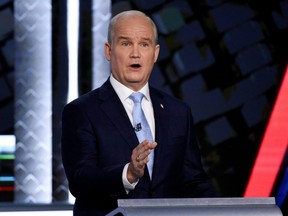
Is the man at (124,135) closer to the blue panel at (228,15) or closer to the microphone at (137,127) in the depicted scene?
the microphone at (137,127)

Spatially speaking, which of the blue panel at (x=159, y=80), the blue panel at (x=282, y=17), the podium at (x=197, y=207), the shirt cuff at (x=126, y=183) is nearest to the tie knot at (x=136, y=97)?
the shirt cuff at (x=126, y=183)

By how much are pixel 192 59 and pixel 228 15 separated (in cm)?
33

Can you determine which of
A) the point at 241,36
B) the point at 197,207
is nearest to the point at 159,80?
the point at 241,36

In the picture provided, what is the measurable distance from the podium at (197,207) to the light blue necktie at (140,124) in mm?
451

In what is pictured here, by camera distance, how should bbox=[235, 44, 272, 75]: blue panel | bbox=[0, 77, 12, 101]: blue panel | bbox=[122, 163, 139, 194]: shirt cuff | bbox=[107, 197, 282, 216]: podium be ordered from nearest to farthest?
bbox=[107, 197, 282, 216]: podium → bbox=[122, 163, 139, 194]: shirt cuff → bbox=[0, 77, 12, 101]: blue panel → bbox=[235, 44, 272, 75]: blue panel

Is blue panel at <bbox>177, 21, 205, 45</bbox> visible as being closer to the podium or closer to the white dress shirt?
the white dress shirt

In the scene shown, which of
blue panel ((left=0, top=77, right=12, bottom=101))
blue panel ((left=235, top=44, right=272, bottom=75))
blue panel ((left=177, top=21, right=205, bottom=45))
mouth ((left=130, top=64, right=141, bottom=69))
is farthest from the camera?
blue panel ((left=235, top=44, right=272, bottom=75))

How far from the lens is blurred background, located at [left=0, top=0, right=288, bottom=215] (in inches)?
215

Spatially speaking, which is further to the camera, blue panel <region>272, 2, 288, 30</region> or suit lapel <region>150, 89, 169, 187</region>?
blue panel <region>272, 2, 288, 30</region>

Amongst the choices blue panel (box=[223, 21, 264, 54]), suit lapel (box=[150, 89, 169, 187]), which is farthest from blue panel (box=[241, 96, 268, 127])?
suit lapel (box=[150, 89, 169, 187])

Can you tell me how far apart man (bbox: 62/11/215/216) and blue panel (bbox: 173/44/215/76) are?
7.38 feet

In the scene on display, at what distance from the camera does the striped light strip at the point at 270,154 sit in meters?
5.70

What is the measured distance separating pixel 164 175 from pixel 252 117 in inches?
98.9

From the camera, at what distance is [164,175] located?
10.8 ft
